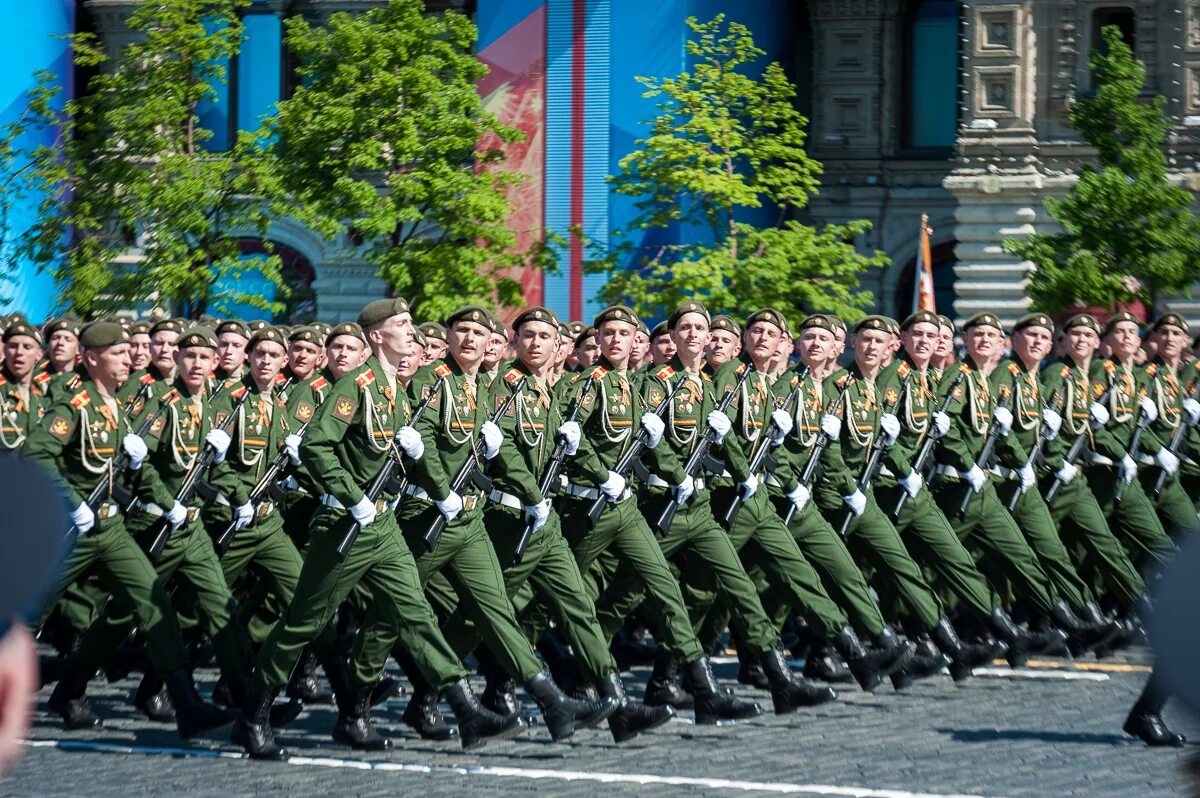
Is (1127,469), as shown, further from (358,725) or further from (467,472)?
(358,725)

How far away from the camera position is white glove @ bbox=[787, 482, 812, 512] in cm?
1105

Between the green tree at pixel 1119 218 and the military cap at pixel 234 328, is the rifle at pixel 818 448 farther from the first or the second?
the green tree at pixel 1119 218

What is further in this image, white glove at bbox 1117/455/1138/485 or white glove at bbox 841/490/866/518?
white glove at bbox 1117/455/1138/485

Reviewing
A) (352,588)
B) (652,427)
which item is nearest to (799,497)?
(652,427)

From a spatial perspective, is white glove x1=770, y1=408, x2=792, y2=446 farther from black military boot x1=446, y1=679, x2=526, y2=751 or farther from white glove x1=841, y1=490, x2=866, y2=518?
black military boot x1=446, y1=679, x2=526, y2=751

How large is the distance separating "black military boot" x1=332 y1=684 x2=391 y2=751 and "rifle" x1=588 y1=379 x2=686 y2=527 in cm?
129

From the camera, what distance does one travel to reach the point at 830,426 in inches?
450

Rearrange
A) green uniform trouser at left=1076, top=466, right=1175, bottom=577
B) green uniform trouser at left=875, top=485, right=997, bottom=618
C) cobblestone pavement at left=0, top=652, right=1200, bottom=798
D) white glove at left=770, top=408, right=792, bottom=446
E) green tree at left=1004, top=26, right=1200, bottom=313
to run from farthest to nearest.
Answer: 1. green tree at left=1004, top=26, right=1200, bottom=313
2. green uniform trouser at left=1076, top=466, right=1175, bottom=577
3. green uniform trouser at left=875, top=485, right=997, bottom=618
4. white glove at left=770, top=408, right=792, bottom=446
5. cobblestone pavement at left=0, top=652, right=1200, bottom=798

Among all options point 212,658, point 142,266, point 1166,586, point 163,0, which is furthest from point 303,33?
point 1166,586

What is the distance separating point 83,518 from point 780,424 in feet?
11.3

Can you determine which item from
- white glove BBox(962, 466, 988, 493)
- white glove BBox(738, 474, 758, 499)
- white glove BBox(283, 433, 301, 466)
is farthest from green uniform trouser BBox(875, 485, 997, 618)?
white glove BBox(283, 433, 301, 466)

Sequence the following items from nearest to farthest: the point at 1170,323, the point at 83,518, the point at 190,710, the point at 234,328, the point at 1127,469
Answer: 1. the point at 83,518
2. the point at 190,710
3. the point at 234,328
4. the point at 1127,469
5. the point at 1170,323

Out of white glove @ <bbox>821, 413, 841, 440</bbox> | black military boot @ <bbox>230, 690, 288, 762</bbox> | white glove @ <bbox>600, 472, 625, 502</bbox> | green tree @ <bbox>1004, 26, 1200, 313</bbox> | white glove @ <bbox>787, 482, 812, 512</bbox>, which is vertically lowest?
black military boot @ <bbox>230, 690, 288, 762</bbox>

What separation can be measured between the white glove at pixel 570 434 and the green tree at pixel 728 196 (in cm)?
1494
